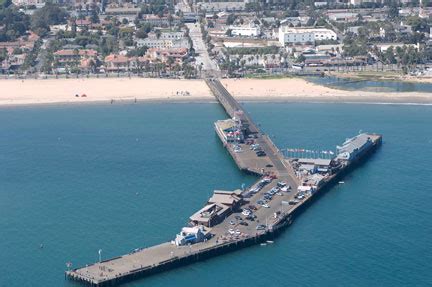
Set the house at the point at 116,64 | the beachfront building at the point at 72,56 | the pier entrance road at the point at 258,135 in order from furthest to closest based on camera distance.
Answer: the beachfront building at the point at 72,56
the house at the point at 116,64
the pier entrance road at the point at 258,135

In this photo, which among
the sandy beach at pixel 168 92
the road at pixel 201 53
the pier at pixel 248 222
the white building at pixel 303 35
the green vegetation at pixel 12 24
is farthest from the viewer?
the green vegetation at pixel 12 24

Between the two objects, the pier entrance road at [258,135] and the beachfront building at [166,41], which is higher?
the beachfront building at [166,41]

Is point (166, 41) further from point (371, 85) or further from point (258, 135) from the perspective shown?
point (258, 135)

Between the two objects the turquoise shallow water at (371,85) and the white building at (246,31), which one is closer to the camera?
the turquoise shallow water at (371,85)

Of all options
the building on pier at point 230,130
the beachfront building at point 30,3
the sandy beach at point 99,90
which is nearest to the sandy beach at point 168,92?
the sandy beach at point 99,90

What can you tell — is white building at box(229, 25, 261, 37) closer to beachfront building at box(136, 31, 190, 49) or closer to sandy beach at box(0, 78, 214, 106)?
beachfront building at box(136, 31, 190, 49)

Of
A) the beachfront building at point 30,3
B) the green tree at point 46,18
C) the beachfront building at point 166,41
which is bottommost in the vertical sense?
the beachfront building at point 166,41

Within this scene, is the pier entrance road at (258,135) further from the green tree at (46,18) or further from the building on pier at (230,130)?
the green tree at (46,18)

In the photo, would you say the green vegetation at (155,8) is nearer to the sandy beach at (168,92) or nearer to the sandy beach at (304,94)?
the sandy beach at (168,92)
